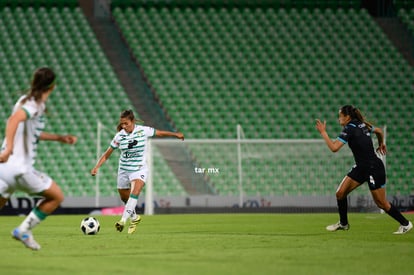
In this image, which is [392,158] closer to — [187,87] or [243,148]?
[243,148]

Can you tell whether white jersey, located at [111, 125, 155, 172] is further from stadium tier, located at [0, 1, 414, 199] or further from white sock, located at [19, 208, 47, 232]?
stadium tier, located at [0, 1, 414, 199]

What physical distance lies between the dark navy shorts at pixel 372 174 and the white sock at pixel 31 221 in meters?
6.22

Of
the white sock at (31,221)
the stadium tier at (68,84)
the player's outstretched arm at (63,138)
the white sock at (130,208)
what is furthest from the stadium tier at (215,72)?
the player's outstretched arm at (63,138)

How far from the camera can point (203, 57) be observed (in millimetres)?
29328

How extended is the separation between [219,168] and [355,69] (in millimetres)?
8067

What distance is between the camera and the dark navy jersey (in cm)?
1300

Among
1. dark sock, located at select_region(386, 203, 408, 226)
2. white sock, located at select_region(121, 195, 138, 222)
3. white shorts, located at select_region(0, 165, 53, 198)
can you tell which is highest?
white shorts, located at select_region(0, 165, 53, 198)

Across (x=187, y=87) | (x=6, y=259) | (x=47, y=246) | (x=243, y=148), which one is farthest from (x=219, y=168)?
(x=6, y=259)

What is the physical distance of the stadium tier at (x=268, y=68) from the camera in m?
27.5

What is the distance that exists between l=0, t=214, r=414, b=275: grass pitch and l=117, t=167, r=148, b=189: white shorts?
147 centimetres

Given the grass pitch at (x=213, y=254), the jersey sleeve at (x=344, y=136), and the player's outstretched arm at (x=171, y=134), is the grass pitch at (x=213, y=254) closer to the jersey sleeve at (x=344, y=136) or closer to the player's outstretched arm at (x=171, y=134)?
the jersey sleeve at (x=344, y=136)

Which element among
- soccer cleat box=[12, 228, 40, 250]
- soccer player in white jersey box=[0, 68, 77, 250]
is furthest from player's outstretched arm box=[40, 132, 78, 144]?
soccer cleat box=[12, 228, 40, 250]

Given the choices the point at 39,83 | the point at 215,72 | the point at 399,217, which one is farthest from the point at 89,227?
the point at 215,72

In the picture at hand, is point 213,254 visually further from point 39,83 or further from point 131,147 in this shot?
point 131,147
